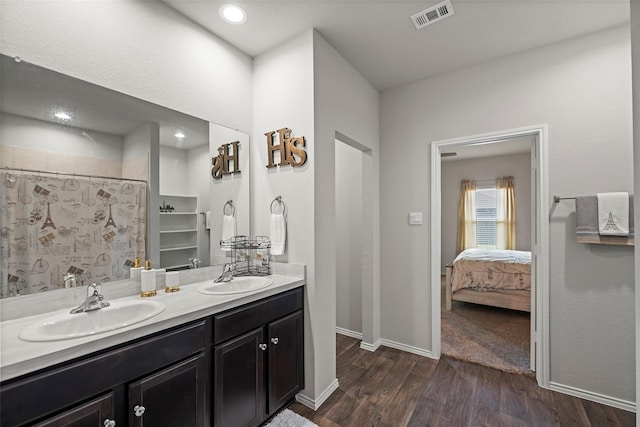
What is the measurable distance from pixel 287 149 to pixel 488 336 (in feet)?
9.93

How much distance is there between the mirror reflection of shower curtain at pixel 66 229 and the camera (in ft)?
4.18

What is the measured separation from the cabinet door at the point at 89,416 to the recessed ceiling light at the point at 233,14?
224 cm

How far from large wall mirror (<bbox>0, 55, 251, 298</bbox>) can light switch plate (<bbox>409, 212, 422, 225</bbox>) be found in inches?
75.9

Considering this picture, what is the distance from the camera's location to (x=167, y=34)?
1.84 meters

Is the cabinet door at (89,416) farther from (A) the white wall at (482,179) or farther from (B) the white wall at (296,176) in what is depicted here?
(A) the white wall at (482,179)

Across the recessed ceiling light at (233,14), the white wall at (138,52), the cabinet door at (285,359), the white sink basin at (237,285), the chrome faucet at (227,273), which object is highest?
the recessed ceiling light at (233,14)

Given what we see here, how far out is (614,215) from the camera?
1.93 metres

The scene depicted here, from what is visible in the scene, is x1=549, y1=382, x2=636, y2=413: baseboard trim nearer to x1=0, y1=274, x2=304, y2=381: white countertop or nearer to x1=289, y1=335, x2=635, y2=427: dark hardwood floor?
x1=289, y1=335, x2=635, y2=427: dark hardwood floor

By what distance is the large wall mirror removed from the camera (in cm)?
129

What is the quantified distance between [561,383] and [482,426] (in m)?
0.91

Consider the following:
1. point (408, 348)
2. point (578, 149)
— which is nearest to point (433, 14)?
point (578, 149)

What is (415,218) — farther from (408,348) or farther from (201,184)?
(201,184)

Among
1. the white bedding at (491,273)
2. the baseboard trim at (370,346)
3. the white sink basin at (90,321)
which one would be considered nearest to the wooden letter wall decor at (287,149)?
the white sink basin at (90,321)


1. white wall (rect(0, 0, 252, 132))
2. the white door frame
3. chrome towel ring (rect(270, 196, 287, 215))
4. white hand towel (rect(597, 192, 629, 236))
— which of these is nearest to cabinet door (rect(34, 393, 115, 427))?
chrome towel ring (rect(270, 196, 287, 215))
